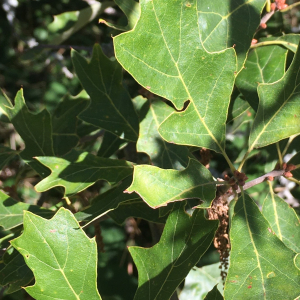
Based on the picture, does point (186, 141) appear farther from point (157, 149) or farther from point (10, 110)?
point (10, 110)

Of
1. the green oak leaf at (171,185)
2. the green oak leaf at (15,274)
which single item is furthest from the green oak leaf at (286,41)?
the green oak leaf at (15,274)

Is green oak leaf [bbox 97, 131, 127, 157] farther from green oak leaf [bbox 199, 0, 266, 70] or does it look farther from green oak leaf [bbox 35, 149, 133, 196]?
green oak leaf [bbox 199, 0, 266, 70]

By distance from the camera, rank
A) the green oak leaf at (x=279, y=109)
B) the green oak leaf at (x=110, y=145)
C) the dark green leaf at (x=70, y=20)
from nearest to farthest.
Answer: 1. the green oak leaf at (x=279, y=109)
2. the green oak leaf at (x=110, y=145)
3. the dark green leaf at (x=70, y=20)

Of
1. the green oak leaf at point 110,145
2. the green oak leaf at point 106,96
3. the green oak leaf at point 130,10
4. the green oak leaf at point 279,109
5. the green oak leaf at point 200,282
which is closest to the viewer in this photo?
the green oak leaf at point 279,109

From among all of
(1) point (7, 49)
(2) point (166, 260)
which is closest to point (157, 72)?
(2) point (166, 260)

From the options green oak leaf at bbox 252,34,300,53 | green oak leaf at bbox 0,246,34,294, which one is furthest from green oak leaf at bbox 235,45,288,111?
green oak leaf at bbox 0,246,34,294

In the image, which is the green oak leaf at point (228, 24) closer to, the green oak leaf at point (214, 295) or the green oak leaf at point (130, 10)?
the green oak leaf at point (130, 10)

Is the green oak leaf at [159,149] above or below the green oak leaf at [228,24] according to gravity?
below

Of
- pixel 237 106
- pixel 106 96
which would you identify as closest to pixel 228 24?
pixel 237 106
